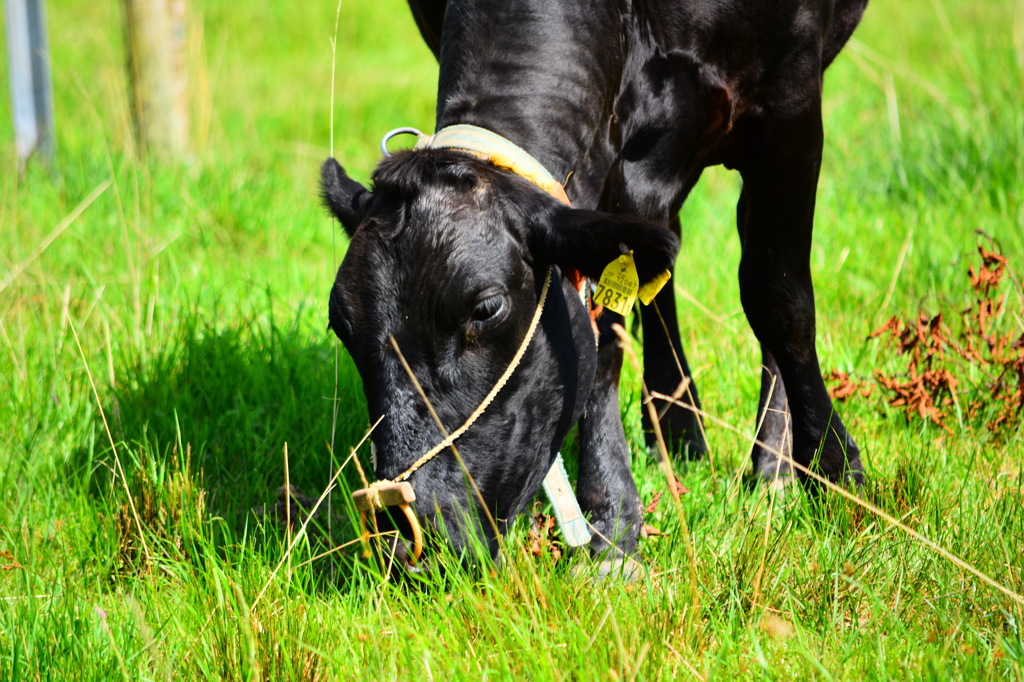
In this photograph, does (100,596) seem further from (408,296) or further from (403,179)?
(403,179)

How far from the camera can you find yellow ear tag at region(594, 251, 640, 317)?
2.29m

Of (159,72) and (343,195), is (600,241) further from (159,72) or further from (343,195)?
(159,72)

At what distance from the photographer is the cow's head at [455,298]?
2.20 m

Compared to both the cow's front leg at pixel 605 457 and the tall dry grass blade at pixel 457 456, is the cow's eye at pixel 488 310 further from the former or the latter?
the cow's front leg at pixel 605 457

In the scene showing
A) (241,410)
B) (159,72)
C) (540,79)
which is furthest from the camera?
(159,72)

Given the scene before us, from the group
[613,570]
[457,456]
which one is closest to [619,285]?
[457,456]

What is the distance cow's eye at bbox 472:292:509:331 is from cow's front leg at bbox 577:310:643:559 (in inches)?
27.8

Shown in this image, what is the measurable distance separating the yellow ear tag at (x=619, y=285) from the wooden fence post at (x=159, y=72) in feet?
15.2

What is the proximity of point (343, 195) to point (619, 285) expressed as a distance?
0.85m

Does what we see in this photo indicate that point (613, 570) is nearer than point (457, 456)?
No

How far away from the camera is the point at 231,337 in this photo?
150 inches

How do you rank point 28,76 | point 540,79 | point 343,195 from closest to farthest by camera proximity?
point 540,79 → point 343,195 → point 28,76

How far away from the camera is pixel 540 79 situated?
2.53 m

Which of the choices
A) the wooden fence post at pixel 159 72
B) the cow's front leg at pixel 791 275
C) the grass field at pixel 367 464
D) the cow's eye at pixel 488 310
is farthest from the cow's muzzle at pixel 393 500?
the wooden fence post at pixel 159 72
